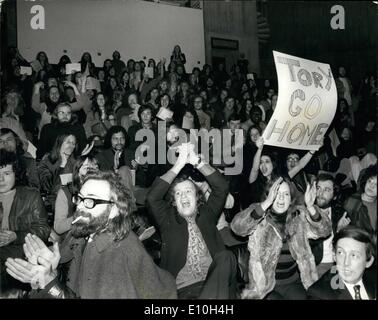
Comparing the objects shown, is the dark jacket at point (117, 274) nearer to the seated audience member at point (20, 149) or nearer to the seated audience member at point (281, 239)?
the seated audience member at point (281, 239)

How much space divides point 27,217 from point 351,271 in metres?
2.47

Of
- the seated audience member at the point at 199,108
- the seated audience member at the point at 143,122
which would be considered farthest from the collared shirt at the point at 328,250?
the seated audience member at the point at 143,122

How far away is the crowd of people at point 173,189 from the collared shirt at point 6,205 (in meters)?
0.01

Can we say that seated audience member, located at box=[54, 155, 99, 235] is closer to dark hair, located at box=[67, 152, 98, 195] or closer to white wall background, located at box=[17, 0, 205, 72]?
dark hair, located at box=[67, 152, 98, 195]

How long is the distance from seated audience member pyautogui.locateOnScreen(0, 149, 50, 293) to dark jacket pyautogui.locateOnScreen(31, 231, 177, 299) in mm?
511

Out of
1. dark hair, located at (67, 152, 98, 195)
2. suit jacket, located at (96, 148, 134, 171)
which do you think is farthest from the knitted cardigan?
dark hair, located at (67, 152, 98, 195)

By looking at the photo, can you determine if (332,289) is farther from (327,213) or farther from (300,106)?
(300,106)

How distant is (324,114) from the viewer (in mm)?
4191

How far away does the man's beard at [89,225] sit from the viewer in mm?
3676

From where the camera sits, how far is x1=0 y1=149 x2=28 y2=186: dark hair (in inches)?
160

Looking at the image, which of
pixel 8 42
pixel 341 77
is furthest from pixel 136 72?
pixel 341 77

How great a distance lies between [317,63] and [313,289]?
1.79 m

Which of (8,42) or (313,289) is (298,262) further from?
(8,42)

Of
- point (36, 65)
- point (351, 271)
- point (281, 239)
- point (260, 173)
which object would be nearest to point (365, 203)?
point (351, 271)
